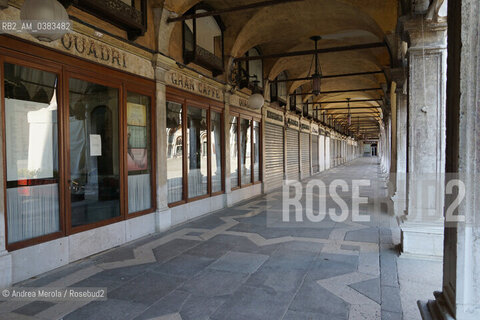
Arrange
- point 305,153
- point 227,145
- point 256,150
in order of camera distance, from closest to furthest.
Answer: point 227,145 < point 256,150 < point 305,153

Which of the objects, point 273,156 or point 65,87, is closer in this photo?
point 65,87

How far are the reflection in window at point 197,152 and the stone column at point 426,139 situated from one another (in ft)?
15.2

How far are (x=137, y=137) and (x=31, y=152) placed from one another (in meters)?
2.00

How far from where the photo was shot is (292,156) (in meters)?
15.7

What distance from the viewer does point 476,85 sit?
191 centimetres

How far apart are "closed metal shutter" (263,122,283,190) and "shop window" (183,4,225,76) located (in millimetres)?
4240

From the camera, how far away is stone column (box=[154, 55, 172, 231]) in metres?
6.24

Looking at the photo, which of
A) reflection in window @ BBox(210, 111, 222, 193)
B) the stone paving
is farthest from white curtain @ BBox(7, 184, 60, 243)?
reflection in window @ BBox(210, 111, 222, 193)

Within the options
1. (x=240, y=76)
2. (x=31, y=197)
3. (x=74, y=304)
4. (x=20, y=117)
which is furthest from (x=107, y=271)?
(x=240, y=76)

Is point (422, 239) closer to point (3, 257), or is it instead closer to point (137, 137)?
point (137, 137)

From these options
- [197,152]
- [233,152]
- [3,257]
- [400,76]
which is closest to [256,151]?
[233,152]

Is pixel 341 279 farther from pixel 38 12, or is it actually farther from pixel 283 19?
pixel 283 19

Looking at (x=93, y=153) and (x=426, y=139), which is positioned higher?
(x=426, y=139)

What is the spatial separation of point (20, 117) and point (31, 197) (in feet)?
3.36
